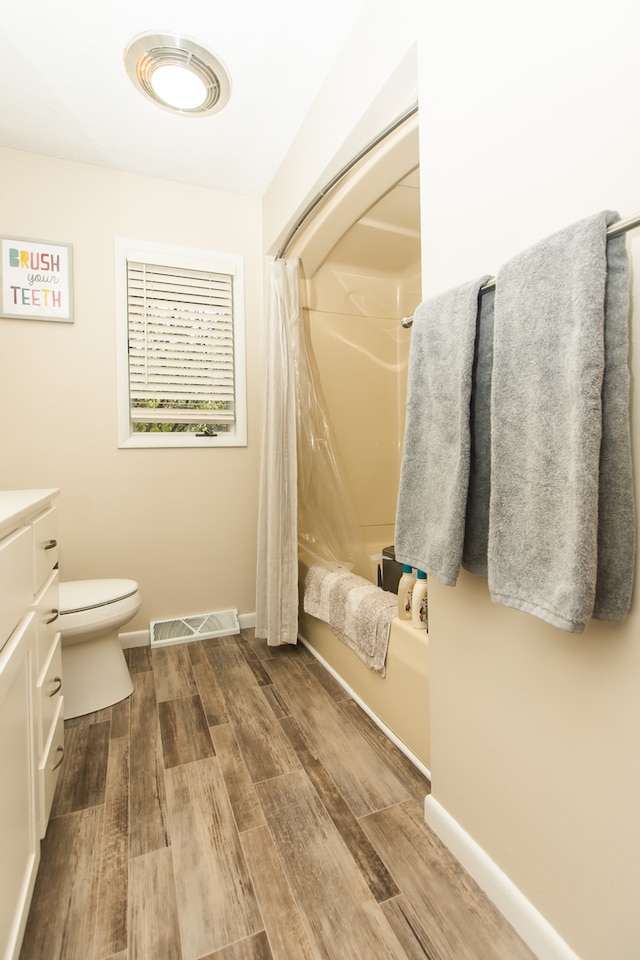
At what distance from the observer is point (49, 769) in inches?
44.4

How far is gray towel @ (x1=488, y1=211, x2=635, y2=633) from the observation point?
67 cm

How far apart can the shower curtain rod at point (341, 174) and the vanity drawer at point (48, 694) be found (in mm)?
1756

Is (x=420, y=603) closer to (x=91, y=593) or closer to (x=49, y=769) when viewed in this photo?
(x=49, y=769)

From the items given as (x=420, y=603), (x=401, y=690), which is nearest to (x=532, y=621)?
(x=420, y=603)

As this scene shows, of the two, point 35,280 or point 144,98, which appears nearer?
point 144,98

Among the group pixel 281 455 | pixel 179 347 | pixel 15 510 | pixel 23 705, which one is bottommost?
pixel 23 705

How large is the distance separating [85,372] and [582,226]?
216 cm

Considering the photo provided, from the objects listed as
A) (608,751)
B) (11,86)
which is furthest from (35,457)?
(608,751)

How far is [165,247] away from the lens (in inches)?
91.4

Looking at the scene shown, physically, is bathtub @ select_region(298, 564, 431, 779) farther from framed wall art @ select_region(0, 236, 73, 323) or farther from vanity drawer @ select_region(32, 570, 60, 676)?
framed wall art @ select_region(0, 236, 73, 323)

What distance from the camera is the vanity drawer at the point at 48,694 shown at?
3.44ft

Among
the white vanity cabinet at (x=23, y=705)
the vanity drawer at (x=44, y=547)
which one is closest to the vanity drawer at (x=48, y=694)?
the white vanity cabinet at (x=23, y=705)

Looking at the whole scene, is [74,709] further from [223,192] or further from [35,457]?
[223,192]

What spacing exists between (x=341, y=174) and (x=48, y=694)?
1897mm
